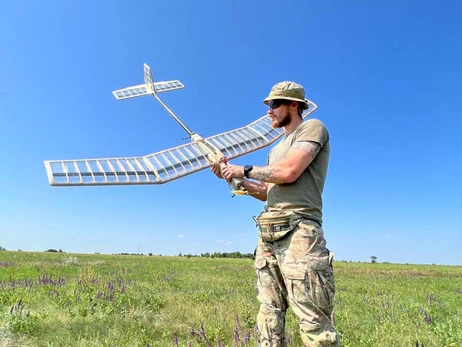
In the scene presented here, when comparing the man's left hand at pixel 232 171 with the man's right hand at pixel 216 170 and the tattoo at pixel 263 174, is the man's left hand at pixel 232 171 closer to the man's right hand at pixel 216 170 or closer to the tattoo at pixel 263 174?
the tattoo at pixel 263 174

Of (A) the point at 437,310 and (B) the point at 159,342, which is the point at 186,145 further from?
(A) the point at 437,310

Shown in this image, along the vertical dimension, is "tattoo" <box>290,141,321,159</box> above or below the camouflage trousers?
above

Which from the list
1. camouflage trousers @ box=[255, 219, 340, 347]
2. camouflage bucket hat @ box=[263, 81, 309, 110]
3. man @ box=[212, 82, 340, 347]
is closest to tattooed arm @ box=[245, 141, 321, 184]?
man @ box=[212, 82, 340, 347]

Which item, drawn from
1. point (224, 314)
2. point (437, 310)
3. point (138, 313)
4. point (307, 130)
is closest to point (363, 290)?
point (437, 310)

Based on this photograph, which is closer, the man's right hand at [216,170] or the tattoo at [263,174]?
the tattoo at [263,174]

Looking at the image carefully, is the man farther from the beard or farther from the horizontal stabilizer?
the horizontal stabilizer

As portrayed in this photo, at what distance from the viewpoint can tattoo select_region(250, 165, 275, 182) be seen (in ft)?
10.7

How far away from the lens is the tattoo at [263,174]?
10.7ft

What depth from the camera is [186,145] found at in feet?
20.7

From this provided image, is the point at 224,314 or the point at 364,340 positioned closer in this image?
the point at 364,340

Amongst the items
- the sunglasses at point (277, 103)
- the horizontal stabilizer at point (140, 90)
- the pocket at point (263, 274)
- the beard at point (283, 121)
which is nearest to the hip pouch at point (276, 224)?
the pocket at point (263, 274)

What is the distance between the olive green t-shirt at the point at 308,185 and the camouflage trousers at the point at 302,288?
0.15 m

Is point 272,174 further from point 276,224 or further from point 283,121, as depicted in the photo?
point 283,121

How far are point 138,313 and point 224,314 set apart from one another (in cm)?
145
